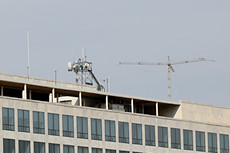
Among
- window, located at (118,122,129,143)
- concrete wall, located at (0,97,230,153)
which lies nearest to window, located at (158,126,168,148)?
concrete wall, located at (0,97,230,153)

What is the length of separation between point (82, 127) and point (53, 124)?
13.4 feet

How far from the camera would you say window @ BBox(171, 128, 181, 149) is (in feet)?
468

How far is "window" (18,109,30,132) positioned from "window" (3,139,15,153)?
1.74 meters

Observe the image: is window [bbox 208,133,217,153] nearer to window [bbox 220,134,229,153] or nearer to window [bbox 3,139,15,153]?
window [bbox 220,134,229,153]

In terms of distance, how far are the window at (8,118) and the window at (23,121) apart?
92 cm

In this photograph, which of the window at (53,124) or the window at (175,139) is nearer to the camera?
the window at (53,124)

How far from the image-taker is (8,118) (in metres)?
127

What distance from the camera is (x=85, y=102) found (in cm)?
13888

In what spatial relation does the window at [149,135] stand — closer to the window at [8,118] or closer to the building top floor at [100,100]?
the building top floor at [100,100]

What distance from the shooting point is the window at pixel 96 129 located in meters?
134

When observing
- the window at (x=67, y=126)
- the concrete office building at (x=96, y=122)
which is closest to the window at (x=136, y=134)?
the concrete office building at (x=96, y=122)

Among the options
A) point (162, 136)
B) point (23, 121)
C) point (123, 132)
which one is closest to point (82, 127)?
point (123, 132)

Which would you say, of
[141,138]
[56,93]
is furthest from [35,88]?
[141,138]

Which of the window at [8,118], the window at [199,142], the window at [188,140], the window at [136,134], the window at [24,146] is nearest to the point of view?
the window at [8,118]
